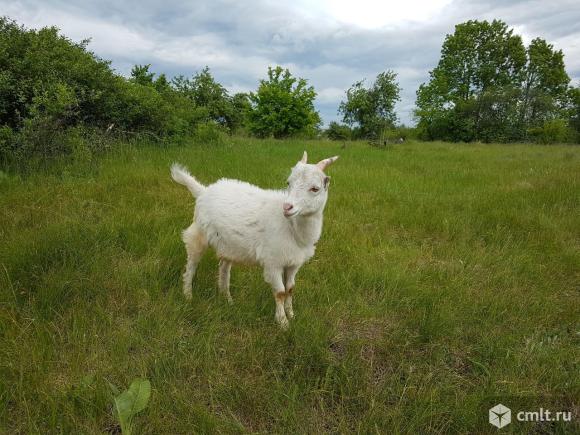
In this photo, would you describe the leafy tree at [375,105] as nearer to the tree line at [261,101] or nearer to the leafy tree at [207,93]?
the tree line at [261,101]

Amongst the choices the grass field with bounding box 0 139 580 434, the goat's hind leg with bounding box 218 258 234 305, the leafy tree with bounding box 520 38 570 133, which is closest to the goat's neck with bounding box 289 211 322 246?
the grass field with bounding box 0 139 580 434

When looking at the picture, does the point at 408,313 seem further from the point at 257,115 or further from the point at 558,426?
the point at 257,115

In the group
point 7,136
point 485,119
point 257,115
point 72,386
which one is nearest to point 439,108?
point 485,119

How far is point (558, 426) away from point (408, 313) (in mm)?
1327

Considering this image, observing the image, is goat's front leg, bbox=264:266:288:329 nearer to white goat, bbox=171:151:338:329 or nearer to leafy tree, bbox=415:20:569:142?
white goat, bbox=171:151:338:329

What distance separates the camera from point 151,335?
2.76m

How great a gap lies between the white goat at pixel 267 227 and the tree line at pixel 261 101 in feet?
15.5

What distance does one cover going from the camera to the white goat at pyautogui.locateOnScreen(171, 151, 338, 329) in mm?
2939

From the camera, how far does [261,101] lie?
23.7 metres

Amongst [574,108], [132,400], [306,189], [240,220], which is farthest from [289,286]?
[574,108]

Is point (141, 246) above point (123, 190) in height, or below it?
below

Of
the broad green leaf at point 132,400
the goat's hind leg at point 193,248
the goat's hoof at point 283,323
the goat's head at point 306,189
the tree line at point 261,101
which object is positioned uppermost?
the tree line at point 261,101

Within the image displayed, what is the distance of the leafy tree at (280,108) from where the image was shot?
2344 centimetres

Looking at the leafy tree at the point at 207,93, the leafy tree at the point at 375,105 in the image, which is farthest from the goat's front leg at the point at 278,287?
the leafy tree at the point at 375,105
